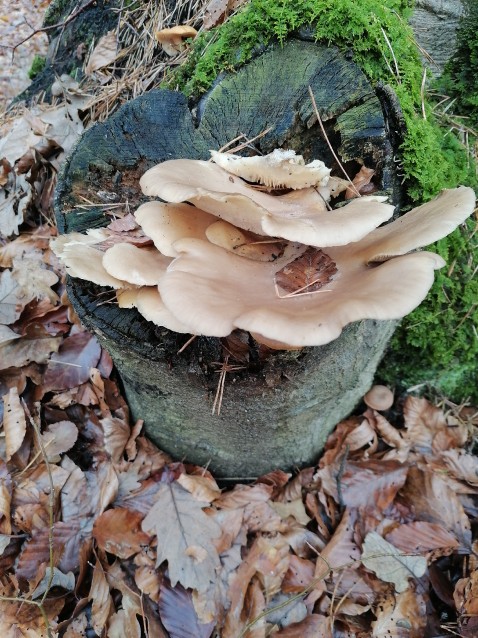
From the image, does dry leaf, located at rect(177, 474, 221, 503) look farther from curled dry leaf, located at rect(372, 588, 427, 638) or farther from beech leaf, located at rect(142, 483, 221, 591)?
curled dry leaf, located at rect(372, 588, 427, 638)

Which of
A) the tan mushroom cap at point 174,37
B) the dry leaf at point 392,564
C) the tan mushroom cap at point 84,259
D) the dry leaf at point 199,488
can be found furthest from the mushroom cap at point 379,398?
the tan mushroom cap at point 174,37

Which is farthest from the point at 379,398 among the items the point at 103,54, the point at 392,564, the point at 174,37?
the point at 103,54

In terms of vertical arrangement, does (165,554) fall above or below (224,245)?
below

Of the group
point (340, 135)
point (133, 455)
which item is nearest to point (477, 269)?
point (340, 135)

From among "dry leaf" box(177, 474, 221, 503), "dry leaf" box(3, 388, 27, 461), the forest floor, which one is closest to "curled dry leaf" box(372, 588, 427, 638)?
the forest floor

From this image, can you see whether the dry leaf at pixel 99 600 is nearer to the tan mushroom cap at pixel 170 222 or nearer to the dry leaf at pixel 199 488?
the dry leaf at pixel 199 488

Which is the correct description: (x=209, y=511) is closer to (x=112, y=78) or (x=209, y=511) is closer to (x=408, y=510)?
(x=408, y=510)
